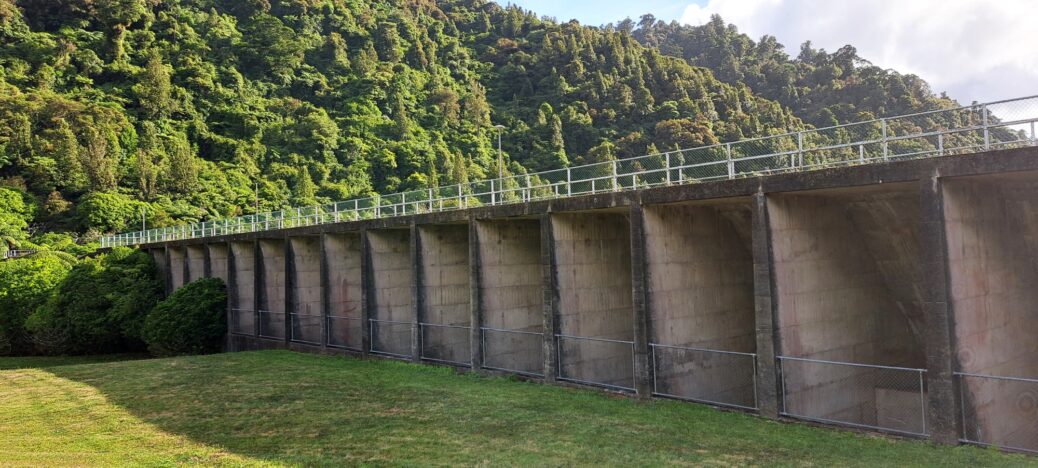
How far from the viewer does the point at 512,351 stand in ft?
79.8

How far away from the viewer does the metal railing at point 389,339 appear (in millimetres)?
27438

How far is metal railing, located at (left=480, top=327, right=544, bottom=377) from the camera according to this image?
75.1ft

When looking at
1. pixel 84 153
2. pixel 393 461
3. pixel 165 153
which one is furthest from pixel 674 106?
pixel 393 461

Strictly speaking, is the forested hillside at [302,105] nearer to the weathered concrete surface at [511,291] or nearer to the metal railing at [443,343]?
the metal railing at [443,343]

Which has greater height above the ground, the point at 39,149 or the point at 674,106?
the point at 674,106

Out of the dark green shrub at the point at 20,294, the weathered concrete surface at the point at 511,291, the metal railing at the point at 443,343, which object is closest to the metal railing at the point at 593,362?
the weathered concrete surface at the point at 511,291

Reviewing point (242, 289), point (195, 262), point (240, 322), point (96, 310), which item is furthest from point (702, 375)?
point (96, 310)

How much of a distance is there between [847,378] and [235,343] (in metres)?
31.1

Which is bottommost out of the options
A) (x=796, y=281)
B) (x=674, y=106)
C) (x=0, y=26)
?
(x=796, y=281)

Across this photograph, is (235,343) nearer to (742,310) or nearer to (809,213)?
(742,310)

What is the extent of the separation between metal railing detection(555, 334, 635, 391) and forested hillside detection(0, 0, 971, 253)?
6388 cm

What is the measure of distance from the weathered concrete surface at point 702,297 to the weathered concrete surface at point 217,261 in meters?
29.8

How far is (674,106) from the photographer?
10400 cm

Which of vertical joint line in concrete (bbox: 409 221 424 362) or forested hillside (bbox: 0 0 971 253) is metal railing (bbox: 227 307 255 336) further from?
forested hillside (bbox: 0 0 971 253)
